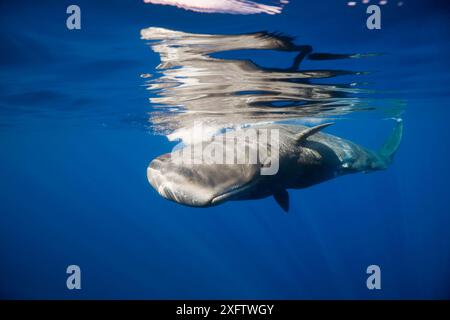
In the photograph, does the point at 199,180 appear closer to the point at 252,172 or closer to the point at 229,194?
the point at 229,194

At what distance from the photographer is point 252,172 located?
3.99m

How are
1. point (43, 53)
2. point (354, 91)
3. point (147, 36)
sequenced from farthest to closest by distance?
1. point (354, 91)
2. point (43, 53)
3. point (147, 36)

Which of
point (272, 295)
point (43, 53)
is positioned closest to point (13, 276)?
point (272, 295)

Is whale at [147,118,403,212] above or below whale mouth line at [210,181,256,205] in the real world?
above

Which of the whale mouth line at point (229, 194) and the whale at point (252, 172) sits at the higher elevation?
the whale at point (252, 172)

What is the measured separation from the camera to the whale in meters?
3.46

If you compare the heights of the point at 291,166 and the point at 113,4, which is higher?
the point at 113,4

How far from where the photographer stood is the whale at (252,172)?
346 centimetres

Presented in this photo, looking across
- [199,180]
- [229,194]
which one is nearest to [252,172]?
[229,194]

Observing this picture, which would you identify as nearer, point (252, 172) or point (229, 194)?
point (229, 194)

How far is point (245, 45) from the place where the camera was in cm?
768

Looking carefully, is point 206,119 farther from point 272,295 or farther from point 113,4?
point 272,295

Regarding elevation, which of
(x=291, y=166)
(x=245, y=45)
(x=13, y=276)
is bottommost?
(x=13, y=276)
